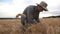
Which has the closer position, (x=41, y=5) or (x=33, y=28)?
(x=33, y=28)

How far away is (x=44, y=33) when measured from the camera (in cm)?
348

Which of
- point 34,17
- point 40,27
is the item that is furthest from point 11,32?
point 34,17

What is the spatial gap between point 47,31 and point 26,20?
3.68 feet

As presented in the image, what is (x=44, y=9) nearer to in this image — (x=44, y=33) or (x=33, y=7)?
(x=33, y=7)

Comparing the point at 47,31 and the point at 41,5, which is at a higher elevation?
the point at 41,5

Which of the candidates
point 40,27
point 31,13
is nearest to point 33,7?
point 31,13

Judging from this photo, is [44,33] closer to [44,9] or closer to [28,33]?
[28,33]

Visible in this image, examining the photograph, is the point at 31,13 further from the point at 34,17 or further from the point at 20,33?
the point at 20,33

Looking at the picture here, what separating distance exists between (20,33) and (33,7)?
1.11m

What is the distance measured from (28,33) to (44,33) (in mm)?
228

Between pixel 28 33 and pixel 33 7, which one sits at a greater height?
pixel 33 7

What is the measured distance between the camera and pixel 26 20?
4594mm

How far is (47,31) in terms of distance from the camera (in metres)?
3.53

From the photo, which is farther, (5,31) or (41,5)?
(41,5)
